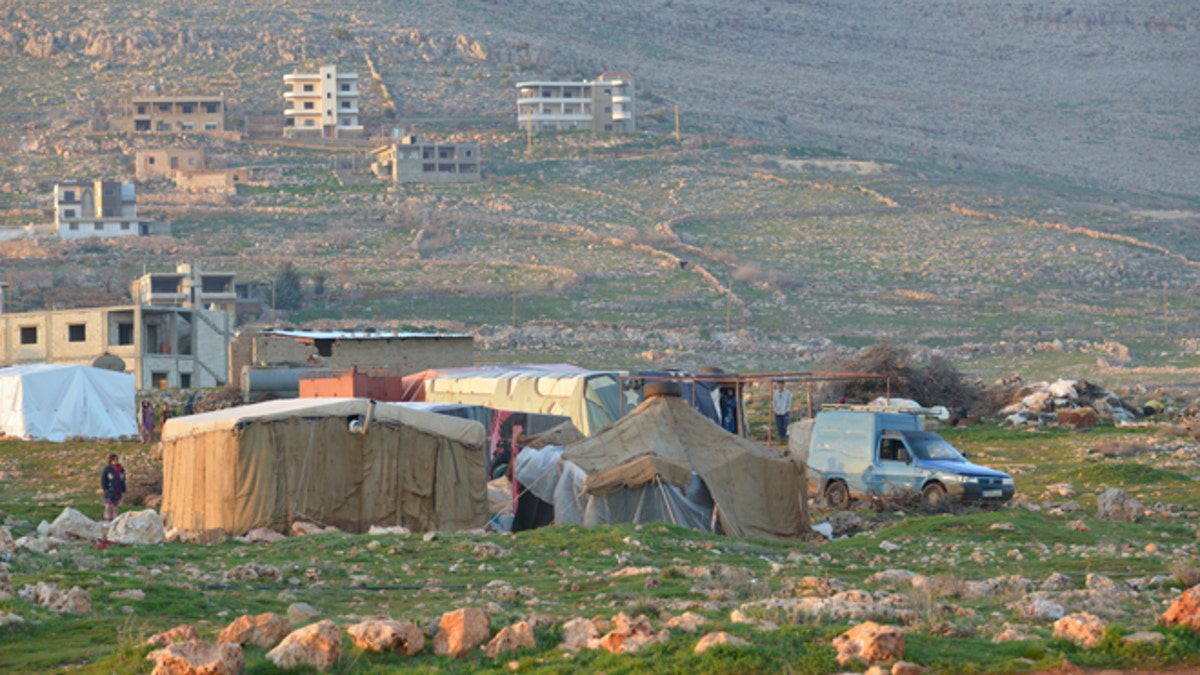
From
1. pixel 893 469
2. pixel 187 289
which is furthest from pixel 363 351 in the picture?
pixel 187 289

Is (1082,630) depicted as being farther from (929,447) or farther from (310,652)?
(929,447)

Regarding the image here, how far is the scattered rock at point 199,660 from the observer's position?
30.7 feet

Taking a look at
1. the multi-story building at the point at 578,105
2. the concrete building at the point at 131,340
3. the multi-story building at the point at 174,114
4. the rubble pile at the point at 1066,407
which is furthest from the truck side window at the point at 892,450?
the multi-story building at the point at 578,105

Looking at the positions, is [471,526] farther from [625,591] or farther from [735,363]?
[735,363]

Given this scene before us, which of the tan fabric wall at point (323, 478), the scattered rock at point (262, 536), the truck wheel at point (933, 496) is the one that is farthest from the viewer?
the truck wheel at point (933, 496)

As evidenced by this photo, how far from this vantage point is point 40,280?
79.1 m

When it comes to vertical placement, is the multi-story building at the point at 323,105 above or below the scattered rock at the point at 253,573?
above

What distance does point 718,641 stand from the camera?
31.8ft

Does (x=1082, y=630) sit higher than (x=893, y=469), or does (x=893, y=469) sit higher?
(x=1082, y=630)

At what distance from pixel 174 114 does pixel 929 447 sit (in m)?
108

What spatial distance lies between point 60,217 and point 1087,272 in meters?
58.4

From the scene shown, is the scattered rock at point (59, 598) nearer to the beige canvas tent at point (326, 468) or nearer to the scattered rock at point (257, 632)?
the scattered rock at point (257, 632)

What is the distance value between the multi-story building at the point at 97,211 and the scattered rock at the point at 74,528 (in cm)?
7840

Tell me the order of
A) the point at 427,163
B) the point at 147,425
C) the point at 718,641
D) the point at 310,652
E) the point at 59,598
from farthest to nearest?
the point at 427,163, the point at 147,425, the point at 59,598, the point at 310,652, the point at 718,641
